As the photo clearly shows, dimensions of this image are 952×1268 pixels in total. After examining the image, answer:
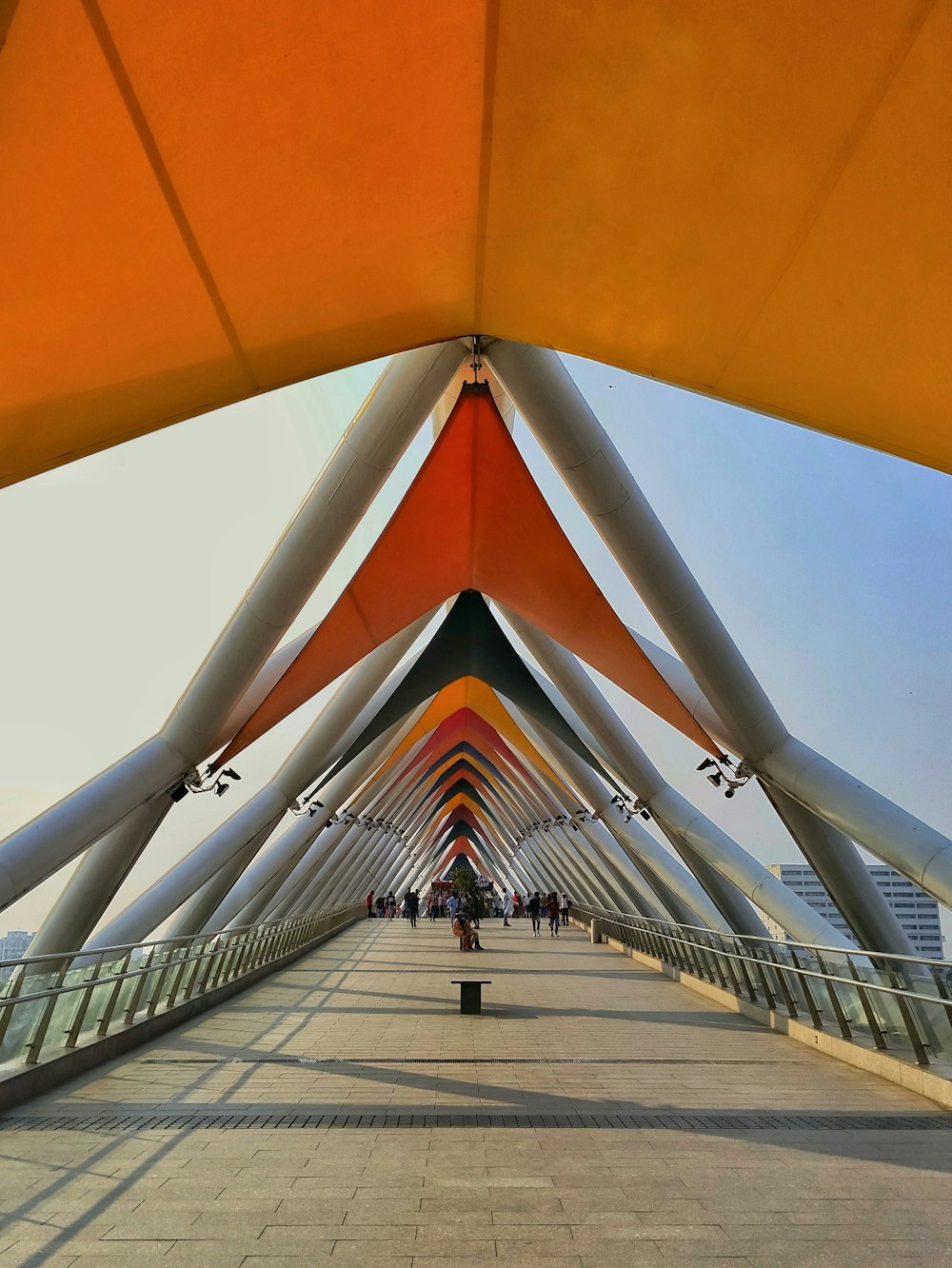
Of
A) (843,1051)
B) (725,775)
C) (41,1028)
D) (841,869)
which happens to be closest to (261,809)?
(725,775)

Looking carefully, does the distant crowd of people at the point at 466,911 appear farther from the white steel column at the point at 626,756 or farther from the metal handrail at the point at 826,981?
the white steel column at the point at 626,756

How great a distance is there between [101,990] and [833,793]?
6523mm

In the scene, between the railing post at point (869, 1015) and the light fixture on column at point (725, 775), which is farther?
the light fixture on column at point (725, 775)

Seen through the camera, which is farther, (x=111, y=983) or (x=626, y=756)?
(x=626, y=756)

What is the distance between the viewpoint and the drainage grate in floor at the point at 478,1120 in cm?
658

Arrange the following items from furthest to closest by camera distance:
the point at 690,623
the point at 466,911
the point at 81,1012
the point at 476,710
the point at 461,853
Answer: the point at 461,853 → the point at 476,710 → the point at 466,911 → the point at 690,623 → the point at 81,1012

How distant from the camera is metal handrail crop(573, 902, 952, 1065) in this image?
7.80 meters

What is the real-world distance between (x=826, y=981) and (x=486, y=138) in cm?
862

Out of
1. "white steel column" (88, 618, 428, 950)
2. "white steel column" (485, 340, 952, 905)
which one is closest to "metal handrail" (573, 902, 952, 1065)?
"white steel column" (485, 340, 952, 905)

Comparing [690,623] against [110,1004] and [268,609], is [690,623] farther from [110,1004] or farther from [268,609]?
[110,1004]

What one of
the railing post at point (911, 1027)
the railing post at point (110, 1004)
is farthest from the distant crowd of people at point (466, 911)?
the railing post at point (911, 1027)

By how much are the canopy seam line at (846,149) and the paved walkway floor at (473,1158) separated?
376cm

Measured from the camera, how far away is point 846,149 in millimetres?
3246

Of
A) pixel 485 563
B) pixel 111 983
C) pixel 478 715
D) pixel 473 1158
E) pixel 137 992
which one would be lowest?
pixel 473 1158
